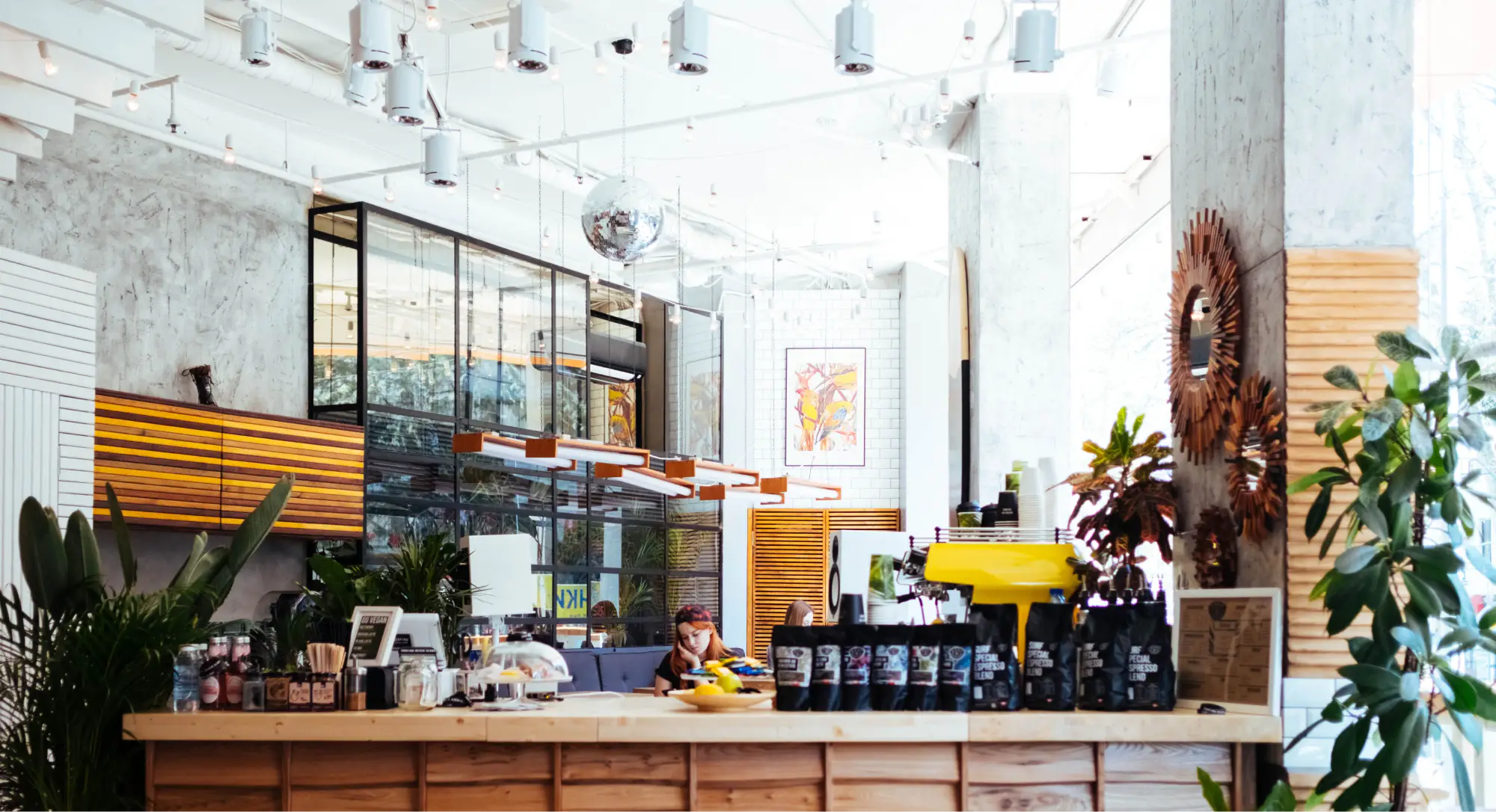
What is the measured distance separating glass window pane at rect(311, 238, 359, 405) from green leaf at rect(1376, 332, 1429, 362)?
8135 millimetres

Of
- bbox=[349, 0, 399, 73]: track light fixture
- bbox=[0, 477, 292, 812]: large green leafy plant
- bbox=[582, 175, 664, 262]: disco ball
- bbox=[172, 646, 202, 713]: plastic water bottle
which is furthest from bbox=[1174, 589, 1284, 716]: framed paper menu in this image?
bbox=[582, 175, 664, 262]: disco ball

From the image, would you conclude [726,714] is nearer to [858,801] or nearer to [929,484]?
[858,801]

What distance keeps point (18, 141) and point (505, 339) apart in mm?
5124

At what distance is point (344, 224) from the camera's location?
34.9 ft

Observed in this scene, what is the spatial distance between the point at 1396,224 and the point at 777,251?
28.3 feet

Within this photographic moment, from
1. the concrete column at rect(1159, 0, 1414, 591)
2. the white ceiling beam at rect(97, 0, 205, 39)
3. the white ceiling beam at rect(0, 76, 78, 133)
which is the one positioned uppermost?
the white ceiling beam at rect(97, 0, 205, 39)

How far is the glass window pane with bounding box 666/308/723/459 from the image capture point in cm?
1505

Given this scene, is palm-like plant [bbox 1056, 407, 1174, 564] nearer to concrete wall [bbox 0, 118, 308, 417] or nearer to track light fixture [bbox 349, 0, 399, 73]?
track light fixture [bbox 349, 0, 399, 73]

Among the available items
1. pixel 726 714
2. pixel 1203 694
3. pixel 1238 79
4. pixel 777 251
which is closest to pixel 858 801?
pixel 726 714

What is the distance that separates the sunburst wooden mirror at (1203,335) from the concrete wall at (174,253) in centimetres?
668

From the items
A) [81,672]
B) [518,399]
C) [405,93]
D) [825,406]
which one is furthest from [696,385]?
[81,672]

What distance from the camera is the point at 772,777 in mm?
3957

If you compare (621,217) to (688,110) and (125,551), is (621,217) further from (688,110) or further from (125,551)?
(688,110)

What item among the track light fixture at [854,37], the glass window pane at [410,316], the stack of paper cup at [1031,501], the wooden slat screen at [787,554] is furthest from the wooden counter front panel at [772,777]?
the wooden slat screen at [787,554]
